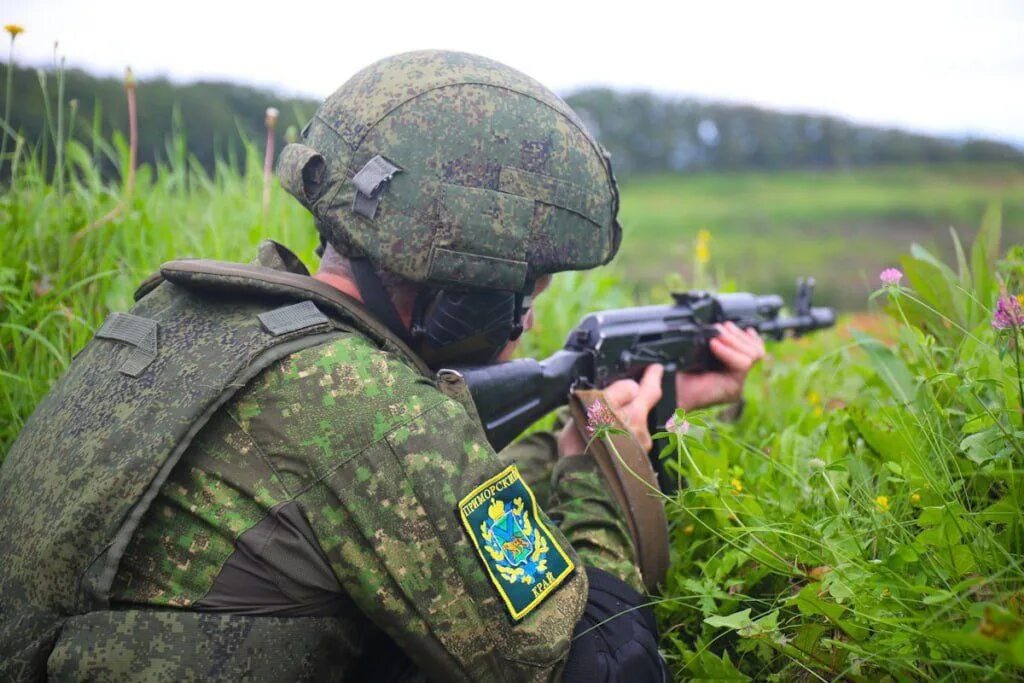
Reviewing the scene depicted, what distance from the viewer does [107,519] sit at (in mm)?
1558

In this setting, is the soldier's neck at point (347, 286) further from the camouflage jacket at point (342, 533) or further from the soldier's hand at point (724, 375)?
the soldier's hand at point (724, 375)

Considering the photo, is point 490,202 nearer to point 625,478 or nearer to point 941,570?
point 625,478

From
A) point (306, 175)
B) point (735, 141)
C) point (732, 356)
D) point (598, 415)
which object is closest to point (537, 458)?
point (598, 415)

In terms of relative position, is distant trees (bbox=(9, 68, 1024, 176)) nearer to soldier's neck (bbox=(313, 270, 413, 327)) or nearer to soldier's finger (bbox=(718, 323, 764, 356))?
soldier's finger (bbox=(718, 323, 764, 356))

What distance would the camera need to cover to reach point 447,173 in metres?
2.03

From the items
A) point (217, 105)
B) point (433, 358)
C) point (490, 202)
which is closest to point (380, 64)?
point (490, 202)

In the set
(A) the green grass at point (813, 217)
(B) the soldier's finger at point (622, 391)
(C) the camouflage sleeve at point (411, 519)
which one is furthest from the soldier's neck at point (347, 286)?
(A) the green grass at point (813, 217)

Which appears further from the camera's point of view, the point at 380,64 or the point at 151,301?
the point at 380,64

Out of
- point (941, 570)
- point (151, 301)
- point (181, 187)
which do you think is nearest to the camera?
point (941, 570)

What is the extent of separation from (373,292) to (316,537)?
2.26ft

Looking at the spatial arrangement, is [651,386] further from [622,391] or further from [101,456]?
[101,456]

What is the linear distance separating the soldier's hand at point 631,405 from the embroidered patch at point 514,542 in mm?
600

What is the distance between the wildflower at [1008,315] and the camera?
1.50 meters

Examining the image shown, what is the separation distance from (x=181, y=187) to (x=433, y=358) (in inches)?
83.3
